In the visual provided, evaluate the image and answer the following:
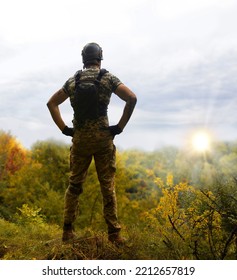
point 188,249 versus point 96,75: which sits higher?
point 96,75

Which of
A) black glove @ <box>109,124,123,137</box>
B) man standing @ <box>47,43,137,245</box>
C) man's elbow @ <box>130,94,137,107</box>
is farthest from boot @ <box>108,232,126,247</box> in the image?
man's elbow @ <box>130,94,137,107</box>

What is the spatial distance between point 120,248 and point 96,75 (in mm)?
2182

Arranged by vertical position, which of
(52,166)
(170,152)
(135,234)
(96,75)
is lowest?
(135,234)

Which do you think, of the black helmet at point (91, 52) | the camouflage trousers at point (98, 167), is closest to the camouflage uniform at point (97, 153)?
the camouflage trousers at point (98, 167)

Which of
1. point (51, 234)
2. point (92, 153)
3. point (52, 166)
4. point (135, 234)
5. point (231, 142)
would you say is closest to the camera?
point (135, 234)

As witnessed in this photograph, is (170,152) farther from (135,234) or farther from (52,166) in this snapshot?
(135,234)

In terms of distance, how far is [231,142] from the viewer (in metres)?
75.2

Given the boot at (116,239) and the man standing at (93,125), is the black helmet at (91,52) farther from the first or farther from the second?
the boot at (116,239)

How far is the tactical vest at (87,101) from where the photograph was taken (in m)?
5.07

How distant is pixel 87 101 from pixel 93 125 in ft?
1.12

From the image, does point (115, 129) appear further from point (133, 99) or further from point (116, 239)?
point (116, 239)
